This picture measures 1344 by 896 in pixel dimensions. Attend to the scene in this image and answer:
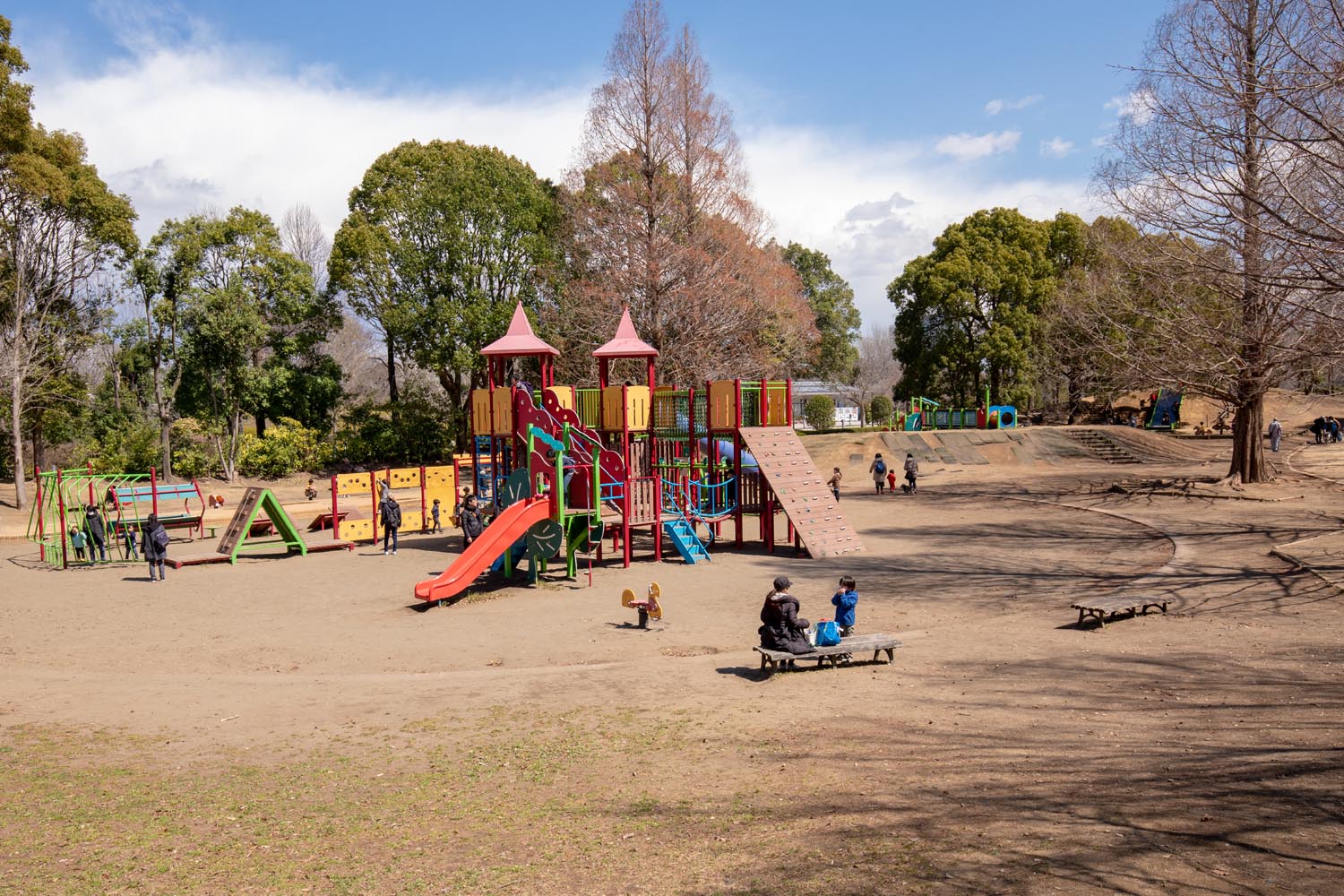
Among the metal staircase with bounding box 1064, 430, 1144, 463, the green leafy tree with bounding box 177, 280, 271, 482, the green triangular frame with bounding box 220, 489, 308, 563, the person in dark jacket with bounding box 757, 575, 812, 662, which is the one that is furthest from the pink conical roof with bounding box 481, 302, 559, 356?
the metal staircase with bounding box 1064, 430, 1144, 463

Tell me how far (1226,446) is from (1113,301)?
1688 cm

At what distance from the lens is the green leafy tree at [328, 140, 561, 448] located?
41.2 m

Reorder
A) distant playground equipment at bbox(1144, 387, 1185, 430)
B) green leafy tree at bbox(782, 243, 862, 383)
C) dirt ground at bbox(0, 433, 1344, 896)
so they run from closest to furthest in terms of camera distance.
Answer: dirt ground at bbox(0, 433, 1344, 896) < distant playground equipment at bbox(1144, 387, 1185, 430) < green leafy tree at bbox(782, 243, 862, 383)

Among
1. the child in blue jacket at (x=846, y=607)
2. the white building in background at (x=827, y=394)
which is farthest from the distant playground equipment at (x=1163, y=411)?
the child in blue jacket at (x=846, y=607)

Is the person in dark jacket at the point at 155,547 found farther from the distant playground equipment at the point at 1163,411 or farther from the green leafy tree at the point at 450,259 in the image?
the distant playground equipment at the point at 1163,411

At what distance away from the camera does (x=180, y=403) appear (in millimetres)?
40656

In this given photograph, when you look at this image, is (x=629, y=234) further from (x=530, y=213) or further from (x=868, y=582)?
(x=868, y=582)

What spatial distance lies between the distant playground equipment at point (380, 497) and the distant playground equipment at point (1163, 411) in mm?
38795

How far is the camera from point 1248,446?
1180 inches

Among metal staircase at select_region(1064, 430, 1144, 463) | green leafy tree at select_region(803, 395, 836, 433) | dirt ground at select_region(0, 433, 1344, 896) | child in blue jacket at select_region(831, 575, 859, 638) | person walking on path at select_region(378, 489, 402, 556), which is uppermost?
green leafy tree at select_region(803, 395, 836, 433)

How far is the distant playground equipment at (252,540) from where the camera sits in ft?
75.3

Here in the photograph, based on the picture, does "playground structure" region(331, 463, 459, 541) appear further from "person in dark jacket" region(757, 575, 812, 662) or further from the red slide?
"person in dark jacket" region(757, 575, 812, 662)

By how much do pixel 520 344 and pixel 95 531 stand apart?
11.6 m

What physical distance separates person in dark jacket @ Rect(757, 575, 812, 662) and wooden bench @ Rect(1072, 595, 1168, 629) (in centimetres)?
Answer: 458
